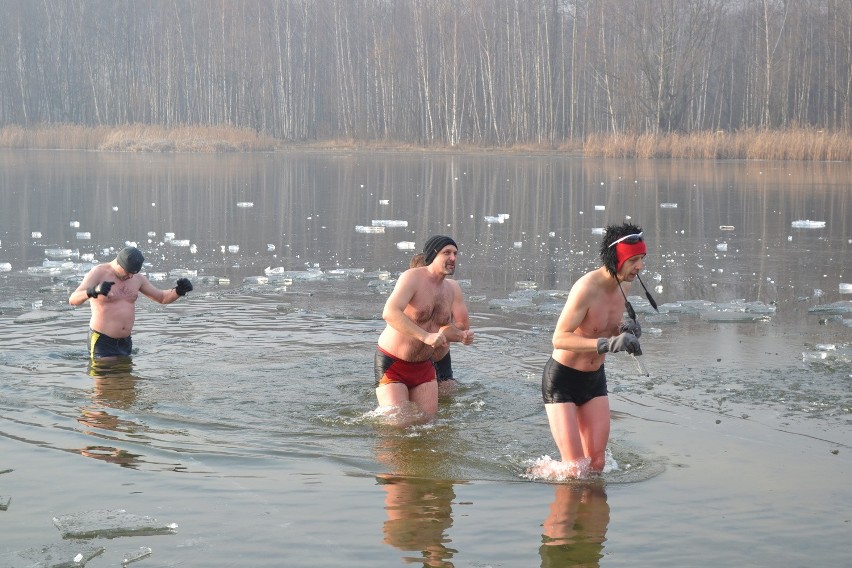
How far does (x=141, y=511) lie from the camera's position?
5805mm

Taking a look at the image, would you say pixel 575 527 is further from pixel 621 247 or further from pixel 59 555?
pixel 59 555

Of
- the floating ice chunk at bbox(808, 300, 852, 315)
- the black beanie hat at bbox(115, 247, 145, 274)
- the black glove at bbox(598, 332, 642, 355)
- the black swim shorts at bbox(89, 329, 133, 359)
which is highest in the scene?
the black beanie hat at bbox(115, 247, 145, 274)

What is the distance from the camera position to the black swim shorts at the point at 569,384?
6.28m

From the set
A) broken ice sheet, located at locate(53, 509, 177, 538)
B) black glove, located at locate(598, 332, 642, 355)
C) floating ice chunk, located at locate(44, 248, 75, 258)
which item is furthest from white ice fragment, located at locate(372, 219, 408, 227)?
broken ice sheet, located at locate(53, 509, 177, 538)

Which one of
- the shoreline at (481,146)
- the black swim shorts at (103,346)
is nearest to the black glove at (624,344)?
the black swim shorts at (103,346)

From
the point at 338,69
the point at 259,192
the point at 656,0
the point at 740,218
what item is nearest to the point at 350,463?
the point at 740,218

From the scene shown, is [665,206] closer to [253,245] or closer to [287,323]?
[253,245]

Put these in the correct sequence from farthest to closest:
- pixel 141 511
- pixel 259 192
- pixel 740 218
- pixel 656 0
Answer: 1. pixel 656 0
2. pixel 259 192
3. pixel 740 218
4. pixel 141 511

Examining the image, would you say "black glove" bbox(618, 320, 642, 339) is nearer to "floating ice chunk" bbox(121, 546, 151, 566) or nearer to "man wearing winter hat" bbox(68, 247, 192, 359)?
"floating ice chunk" bbox(121, 546, 151, 566)

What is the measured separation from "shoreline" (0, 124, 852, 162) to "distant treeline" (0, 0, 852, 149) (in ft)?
3.88

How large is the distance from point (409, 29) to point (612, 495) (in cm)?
5955

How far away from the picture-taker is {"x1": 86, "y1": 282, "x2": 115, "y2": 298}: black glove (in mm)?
9305

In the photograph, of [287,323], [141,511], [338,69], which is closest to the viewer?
[141,511]

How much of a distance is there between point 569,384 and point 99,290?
4524 millimetres
